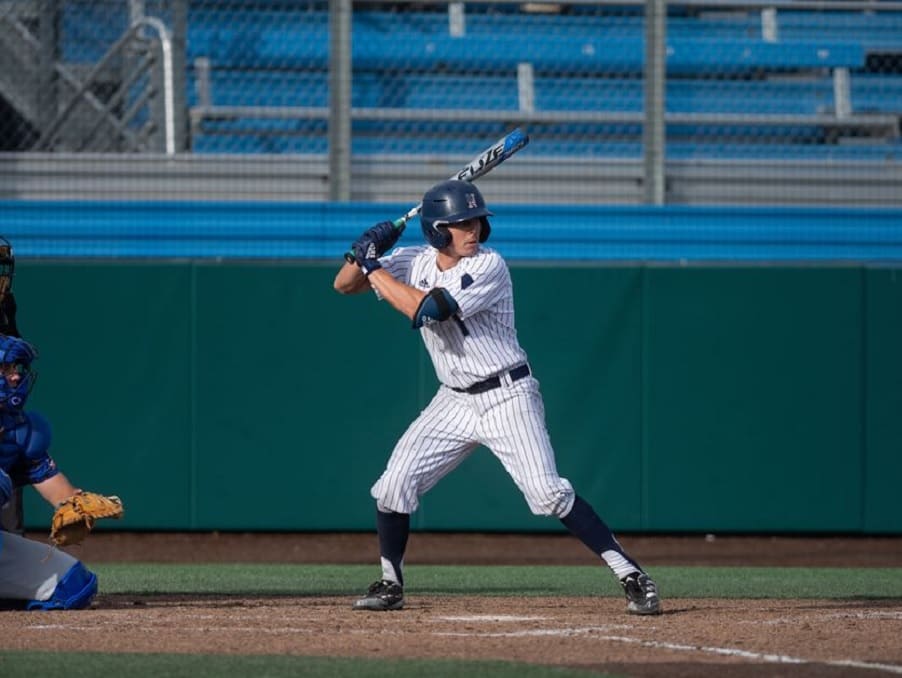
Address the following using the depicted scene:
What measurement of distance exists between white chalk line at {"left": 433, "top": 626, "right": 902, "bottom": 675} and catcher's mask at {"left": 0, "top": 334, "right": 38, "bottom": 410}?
5.58ft

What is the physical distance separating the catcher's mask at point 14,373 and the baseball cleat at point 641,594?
233 centimetres

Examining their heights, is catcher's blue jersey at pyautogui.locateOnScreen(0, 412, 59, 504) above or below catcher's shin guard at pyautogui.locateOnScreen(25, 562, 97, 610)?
above

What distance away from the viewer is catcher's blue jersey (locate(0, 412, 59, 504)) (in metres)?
4.99

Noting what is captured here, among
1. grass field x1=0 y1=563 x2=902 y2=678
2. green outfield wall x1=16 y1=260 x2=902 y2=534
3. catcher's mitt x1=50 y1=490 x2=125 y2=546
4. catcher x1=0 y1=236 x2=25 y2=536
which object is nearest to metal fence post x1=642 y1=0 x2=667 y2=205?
green outfield wall x1=16 y1=260 x2=902 y2=534

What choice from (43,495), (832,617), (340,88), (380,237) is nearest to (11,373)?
(43,495)

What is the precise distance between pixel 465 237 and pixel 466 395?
2.04ft

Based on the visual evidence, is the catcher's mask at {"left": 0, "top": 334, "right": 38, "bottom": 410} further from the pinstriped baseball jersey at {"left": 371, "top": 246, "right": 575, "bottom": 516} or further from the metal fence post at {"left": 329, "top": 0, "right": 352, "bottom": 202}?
the metal fence post at {"left": 329, "top": 0, "right": 352, "bottom": 202}

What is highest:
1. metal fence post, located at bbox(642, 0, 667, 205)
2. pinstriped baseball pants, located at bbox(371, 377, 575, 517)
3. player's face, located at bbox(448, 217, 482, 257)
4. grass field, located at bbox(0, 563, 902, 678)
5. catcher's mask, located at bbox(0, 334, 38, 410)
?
metal fence post, located at bbox(642, 0, 667, 205)

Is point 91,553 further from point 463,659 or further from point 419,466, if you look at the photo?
point 463,659

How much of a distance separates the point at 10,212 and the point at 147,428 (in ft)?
6.28

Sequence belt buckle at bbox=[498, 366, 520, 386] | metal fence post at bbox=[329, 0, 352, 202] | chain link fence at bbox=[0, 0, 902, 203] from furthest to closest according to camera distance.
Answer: chain link fence at bbox=[0, 0, 902, 203] → metal fence post at bbox=[329, 0, 352, 202] → belt buckle at bbox=[498, 366, 520, 386]

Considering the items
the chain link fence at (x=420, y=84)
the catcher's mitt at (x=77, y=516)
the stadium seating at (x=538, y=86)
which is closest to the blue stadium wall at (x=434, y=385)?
the chain link fence at (x=420, y=84)

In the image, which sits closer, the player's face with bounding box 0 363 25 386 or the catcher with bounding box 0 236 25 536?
the player's face with bounding box 0 363 25 386

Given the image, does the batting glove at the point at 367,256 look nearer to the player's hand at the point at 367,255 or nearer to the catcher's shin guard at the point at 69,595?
the player's hand at the point at 367,255
